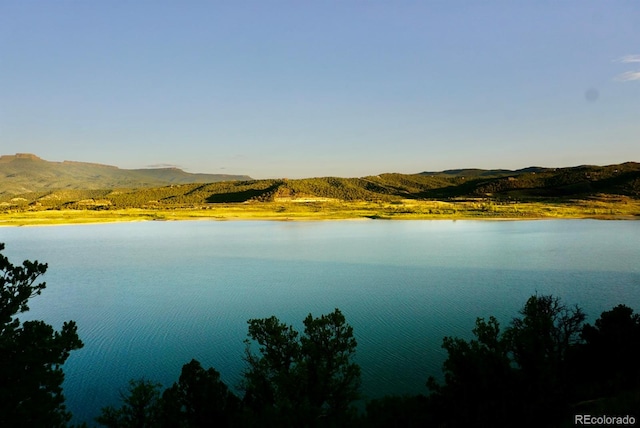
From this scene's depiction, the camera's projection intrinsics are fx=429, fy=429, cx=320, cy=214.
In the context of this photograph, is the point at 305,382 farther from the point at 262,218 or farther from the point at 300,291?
the point at 262,218

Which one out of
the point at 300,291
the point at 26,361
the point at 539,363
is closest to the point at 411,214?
the point at 300,291

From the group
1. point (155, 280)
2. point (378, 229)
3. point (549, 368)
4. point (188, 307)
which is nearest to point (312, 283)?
point (188, 307)

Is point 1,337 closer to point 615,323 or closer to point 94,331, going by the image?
point 94,331

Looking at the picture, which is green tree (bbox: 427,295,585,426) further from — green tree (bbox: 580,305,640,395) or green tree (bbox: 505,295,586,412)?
green tree (bbox: 580,305,640,395)

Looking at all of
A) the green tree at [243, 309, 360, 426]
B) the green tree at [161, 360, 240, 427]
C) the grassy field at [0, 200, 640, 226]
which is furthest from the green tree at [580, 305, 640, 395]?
the grassy field at [0, 200, 640, 226]

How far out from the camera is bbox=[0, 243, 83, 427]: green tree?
12773 mm

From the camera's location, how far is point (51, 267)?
60.6 meters

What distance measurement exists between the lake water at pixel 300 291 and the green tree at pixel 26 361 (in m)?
7.19

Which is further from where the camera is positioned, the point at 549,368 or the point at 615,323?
the point at 615,323

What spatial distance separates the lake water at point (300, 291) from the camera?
25.4 meters

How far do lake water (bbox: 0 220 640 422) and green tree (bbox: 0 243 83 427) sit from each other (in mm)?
7195

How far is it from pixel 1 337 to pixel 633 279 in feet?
174

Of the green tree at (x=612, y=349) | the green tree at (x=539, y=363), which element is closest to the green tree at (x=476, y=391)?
the green tree at (x=539, y=363)

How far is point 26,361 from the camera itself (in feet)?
43.8
